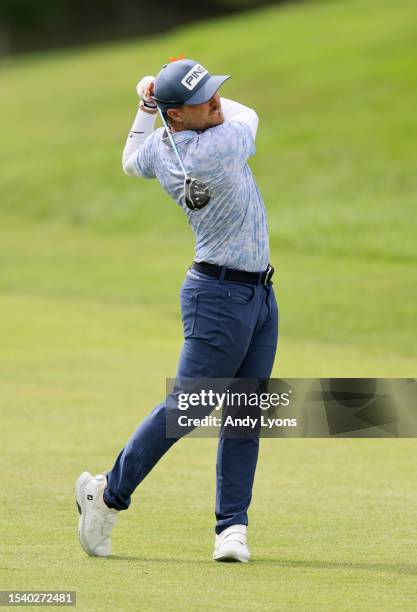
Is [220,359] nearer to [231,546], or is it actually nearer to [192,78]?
[231,546]

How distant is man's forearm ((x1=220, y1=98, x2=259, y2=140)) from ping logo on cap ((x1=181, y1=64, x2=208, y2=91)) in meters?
0.24

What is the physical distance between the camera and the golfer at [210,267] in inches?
226

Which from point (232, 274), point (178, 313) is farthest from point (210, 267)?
point (178, 313)

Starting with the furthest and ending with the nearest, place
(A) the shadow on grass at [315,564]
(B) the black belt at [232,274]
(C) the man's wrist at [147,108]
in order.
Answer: (C) the man's wrist at [147,108] → (B) the black belt at [232,274] → (A) the shadow on grass at [315,564]

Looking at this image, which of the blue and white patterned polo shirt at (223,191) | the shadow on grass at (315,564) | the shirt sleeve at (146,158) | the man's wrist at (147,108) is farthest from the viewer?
the man's wrist at (147,108)

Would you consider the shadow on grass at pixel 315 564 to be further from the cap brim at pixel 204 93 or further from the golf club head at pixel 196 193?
the cap brim at pixel 204 93

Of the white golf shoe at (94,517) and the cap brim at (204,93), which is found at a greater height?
the cap brim at (204,93)

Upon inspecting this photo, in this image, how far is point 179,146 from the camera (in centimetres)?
579

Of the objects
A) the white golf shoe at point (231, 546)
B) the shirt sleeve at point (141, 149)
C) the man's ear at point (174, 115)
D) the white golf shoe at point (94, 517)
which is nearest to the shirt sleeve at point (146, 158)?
the shirt sleeve at point (141, 149)

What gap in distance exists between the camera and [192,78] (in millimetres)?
5738

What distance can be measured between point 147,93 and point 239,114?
0.45 meters

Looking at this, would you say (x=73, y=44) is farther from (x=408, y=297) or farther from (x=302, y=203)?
(x=408, y=297)

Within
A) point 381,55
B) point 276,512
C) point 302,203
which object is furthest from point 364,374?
point 381,55

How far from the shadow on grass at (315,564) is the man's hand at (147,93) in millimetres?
1999
